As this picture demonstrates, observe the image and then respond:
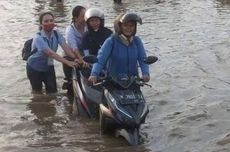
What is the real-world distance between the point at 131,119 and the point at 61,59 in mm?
2738

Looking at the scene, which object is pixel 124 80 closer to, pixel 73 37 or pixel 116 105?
pixel 116 105

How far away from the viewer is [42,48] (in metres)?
9.52

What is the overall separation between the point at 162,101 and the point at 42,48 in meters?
2.42

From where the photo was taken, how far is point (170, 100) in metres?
9.93

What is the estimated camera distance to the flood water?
7648mm

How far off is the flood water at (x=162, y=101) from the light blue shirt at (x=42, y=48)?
717 mm

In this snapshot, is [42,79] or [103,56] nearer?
[103,56]

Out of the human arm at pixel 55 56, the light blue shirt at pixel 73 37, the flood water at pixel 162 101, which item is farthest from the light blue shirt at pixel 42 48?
the flood water at pixel 162 101

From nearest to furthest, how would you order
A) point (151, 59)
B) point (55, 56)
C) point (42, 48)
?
point (151, 59), point (55, 56), point (42, 48)

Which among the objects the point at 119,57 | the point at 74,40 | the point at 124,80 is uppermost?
the point at 119,57

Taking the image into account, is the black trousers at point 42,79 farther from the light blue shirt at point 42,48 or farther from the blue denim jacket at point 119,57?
the blue denim jacket at point 119,57

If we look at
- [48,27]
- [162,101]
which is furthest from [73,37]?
[162,101]

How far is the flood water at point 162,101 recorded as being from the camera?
7.65 meters

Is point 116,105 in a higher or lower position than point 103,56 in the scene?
lower
